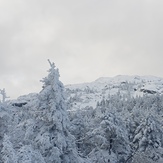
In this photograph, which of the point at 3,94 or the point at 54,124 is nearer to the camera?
the point at 54,124

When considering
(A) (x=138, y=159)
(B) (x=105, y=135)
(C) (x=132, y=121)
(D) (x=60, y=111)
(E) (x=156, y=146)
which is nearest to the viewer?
(D) (x=60, y=111)

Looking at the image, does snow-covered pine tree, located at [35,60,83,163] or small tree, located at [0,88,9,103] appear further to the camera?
small tree, located at [0,88,9,103]

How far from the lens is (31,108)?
2470 cm

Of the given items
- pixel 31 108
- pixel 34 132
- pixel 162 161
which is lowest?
pixel 162 161

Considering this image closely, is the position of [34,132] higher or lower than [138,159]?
higher

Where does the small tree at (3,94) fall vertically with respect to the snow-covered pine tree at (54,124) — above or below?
above

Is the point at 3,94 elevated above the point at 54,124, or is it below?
above

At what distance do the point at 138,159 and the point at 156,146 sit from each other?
6979 mm

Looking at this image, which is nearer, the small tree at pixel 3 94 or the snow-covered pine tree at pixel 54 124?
the snow-covered pine tree at pixel 54 124

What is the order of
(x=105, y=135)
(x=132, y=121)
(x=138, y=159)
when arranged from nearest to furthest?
(x=138, y=159) < (x=105, y=135) < (x=132, y=121)

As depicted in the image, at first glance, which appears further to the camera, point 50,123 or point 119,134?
point 119,134

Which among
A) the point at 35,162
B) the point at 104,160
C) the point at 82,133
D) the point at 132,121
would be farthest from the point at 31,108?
the point at 132,121

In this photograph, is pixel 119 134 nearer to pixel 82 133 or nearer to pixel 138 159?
pixel 138 159

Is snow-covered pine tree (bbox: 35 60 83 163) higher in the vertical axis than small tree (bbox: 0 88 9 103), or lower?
lower
